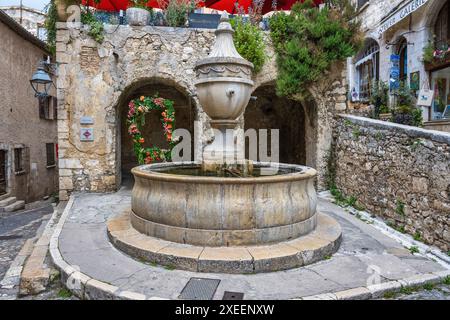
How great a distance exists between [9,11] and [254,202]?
1627 centimetres

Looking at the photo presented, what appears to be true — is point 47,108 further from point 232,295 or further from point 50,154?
point 232,295

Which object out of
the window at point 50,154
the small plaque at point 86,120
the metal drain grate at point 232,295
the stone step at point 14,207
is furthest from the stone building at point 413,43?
the window at point 50,154

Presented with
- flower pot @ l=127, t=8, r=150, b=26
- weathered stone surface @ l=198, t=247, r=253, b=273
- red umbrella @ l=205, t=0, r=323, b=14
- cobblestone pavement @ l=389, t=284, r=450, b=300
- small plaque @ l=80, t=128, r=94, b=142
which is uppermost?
red umbrella @ l=205, t=0, r=323, b=14

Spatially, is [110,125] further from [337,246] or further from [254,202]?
[337,246]

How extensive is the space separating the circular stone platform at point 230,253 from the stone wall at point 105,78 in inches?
163

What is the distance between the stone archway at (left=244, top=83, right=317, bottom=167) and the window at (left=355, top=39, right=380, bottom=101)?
3518 millimetres

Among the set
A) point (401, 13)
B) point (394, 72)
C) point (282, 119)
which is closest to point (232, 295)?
point (282, 119)

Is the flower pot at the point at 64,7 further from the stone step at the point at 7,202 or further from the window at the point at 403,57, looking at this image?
the window at the point at 403,57

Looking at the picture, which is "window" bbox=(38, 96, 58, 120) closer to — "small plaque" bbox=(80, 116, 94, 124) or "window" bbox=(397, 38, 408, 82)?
"small plaque" bbox=(80, 116, 94, 124)

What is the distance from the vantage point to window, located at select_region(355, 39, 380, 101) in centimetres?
1327

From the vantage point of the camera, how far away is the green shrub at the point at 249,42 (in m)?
7.59

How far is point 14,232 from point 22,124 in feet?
22.0

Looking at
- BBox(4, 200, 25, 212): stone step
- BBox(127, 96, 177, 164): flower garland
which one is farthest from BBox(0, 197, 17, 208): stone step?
BBox(127, 96, 177, 164): flower garland
